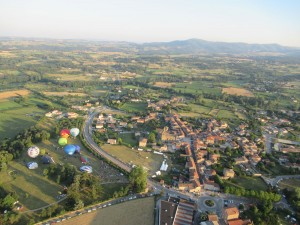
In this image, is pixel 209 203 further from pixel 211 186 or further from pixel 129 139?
pixel 129 139

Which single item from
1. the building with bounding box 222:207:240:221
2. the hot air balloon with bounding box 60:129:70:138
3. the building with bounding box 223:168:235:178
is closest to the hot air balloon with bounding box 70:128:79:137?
the hot air balloon with bounding box 60:129:70:138

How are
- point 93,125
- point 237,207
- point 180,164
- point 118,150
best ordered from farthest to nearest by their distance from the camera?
point 93,125 → point 118,150 → point 180,164 → point 237,207

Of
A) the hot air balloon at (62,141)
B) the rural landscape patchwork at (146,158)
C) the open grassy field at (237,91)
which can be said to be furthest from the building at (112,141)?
the open grassy field at (237,91)

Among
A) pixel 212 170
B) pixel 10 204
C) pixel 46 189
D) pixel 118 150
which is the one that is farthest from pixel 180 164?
pixel 10 204

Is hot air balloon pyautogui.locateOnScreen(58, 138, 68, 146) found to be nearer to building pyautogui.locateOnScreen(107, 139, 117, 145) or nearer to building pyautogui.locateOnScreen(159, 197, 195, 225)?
building pyautogui.locateOnScreen(107, 139, 117, 145)

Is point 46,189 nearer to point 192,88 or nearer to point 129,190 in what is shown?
point 129,190
